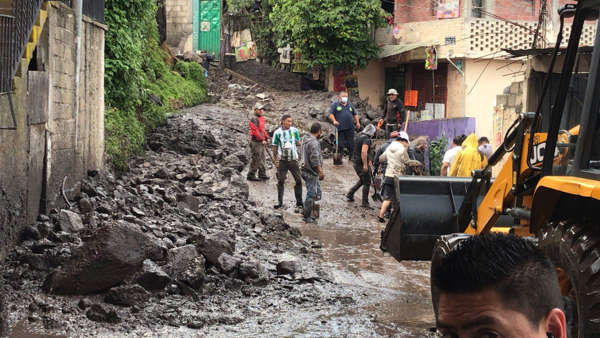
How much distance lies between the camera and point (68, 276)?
7.74m

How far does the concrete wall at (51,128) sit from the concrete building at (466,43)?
51.8 feet

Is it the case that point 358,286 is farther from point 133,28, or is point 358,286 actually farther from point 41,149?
point 133,28

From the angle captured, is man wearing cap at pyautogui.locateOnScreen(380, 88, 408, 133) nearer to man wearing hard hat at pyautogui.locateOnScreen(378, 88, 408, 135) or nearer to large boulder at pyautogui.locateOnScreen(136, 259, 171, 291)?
man wearing hard hat at pyautogui.locateOnScreen(378, 88, 408, 135)

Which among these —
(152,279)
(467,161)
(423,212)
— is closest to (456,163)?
(467,161)

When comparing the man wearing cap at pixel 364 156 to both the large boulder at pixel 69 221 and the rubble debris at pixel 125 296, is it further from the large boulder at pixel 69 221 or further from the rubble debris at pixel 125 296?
the rubble debris at pixel 125 296

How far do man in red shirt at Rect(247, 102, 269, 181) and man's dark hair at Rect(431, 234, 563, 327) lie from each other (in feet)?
49.7

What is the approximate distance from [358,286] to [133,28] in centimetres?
891

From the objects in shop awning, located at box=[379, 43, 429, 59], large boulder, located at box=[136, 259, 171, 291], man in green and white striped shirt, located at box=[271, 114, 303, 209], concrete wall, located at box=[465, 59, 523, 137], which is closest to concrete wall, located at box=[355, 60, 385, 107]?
shop awning, located at box=[379, 43, 429, 59]

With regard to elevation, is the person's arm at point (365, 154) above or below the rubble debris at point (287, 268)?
above

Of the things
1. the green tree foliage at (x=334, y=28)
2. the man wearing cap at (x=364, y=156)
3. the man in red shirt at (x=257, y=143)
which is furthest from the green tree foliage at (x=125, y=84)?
the green tree foliage at (x=334, y=28)

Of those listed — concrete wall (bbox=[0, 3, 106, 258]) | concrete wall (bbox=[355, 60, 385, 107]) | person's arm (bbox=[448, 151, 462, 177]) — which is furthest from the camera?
concrete wall (bbox=[355, 60, 385, 107])

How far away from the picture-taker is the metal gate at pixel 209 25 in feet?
111

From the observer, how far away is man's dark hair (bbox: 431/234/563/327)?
2010 mm

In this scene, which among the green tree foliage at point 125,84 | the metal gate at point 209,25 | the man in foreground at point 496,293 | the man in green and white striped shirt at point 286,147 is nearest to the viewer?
the man in foreground at point 496,293
